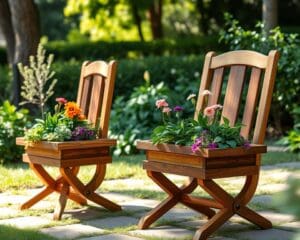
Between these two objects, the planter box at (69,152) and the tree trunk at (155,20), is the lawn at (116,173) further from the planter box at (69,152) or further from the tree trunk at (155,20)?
the tree trunk at (155,20)

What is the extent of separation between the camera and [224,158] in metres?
4.59

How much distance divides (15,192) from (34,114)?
387 centimetres

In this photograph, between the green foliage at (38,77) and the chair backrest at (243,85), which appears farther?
the green foliage at (38,77)

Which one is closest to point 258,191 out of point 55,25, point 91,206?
point 91,206

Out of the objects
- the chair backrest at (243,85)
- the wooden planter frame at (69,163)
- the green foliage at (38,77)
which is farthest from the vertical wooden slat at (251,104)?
the green foliage at (38,77)

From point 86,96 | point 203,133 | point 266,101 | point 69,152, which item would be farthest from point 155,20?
point 203,133

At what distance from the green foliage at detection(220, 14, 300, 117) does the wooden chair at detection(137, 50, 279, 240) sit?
394 cm

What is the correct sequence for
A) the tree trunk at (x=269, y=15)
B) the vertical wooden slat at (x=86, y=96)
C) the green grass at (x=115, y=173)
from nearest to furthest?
the vertical wooden slat at (x=86, y=96), the green grass at (x=115, y=173), the tree trunk at (x=269, y=15)

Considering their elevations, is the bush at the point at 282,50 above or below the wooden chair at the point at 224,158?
above

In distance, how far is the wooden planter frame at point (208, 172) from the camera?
178 inches

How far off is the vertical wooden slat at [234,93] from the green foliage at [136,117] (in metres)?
4.32

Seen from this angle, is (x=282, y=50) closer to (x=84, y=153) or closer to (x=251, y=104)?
(x=251, y=104)

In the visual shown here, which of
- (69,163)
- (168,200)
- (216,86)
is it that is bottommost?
(168,200)

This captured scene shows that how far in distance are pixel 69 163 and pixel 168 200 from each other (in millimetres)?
810
